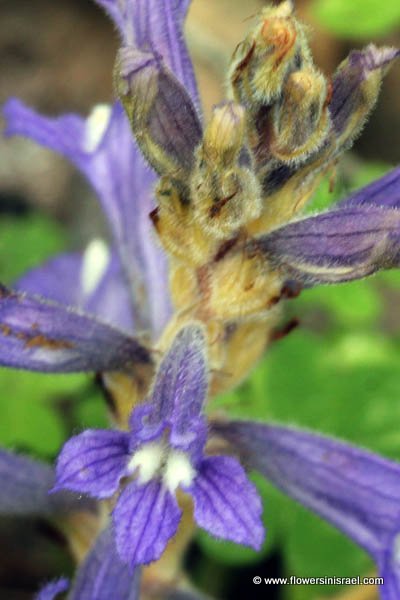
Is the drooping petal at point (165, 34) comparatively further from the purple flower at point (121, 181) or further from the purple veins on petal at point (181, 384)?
the purple veins on petal at point (181, 384)

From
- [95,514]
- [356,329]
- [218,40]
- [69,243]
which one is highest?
[218,40]

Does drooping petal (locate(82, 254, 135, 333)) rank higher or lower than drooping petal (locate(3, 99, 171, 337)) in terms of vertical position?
lower

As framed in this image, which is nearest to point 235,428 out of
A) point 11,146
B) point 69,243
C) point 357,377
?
point 357,377

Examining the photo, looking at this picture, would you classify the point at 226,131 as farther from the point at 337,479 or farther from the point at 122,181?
the point at 122,181

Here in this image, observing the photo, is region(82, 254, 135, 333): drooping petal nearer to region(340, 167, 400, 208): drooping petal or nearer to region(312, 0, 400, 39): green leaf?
region(340, 167, 400, 208): drooping petal

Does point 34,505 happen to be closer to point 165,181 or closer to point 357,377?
point 165,181

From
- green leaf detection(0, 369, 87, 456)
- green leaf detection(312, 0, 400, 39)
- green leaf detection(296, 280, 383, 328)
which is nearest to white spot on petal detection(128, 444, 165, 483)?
green leaf detection(0, 369, 87, 456)

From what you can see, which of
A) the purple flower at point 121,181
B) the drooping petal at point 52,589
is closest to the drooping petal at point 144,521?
the drooping petal at point 52,589

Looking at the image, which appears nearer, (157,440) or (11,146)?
(157,440)
